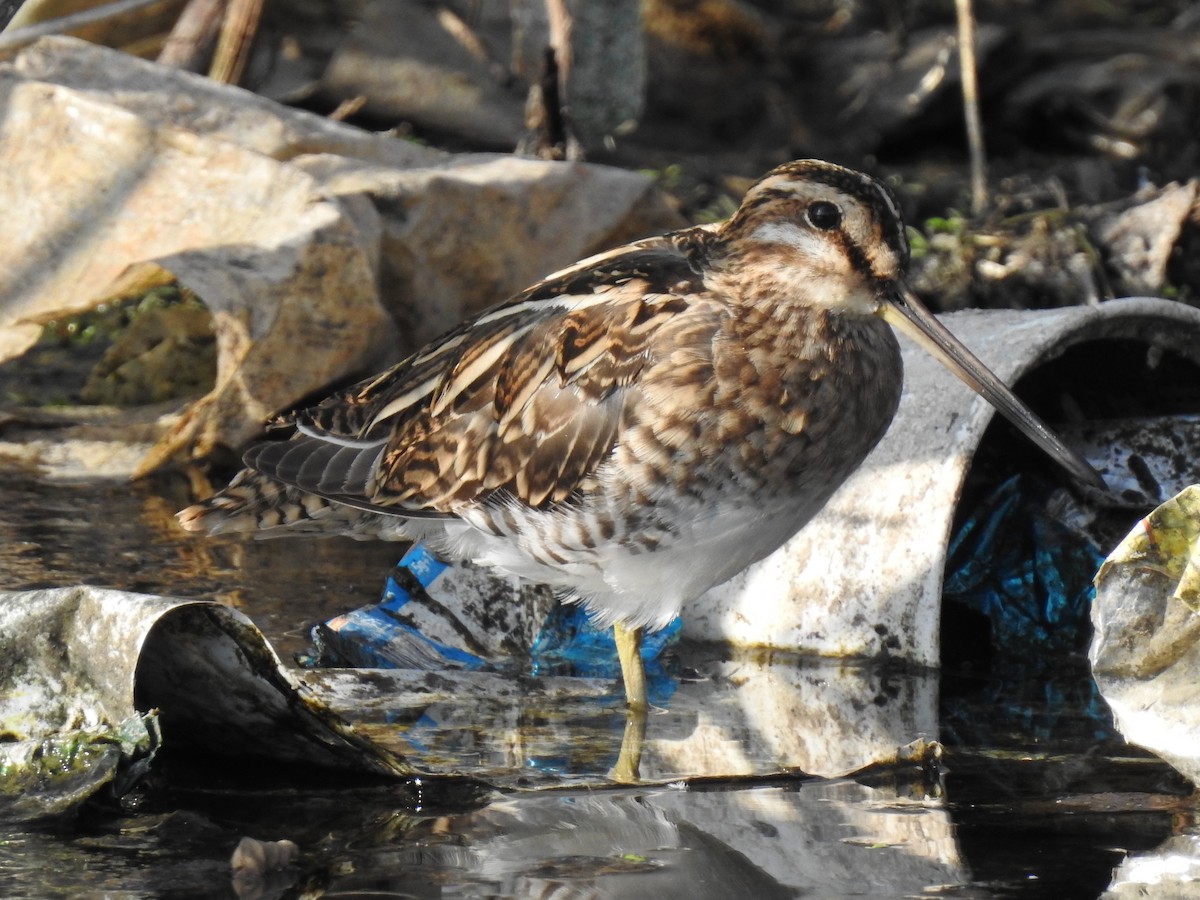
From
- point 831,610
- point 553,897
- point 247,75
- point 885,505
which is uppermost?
point 247,75

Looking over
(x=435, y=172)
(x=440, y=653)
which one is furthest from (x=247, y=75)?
(x=440, y=653)

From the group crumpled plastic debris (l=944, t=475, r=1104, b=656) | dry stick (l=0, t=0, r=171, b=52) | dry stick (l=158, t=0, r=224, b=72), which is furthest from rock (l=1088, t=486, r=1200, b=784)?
dry stick (l=158, t=0, r=224, b=72)

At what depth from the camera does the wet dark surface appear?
10.2 feet

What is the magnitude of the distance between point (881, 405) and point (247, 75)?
4971mm

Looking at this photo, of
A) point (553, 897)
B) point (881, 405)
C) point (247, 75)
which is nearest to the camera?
point (553, 897)

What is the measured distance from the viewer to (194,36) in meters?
7.89

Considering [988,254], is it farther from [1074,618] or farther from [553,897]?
[553,897]

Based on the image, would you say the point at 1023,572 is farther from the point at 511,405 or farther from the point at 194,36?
the point at 194,36

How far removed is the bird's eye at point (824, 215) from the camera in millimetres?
4156

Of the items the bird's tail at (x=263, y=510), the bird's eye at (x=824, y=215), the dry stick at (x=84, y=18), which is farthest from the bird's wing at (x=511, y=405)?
the dry stick at (x=84, y=18)

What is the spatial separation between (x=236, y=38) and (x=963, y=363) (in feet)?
15.3

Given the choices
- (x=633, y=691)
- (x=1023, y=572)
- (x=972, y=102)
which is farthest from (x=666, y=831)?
(x=972, y=102)

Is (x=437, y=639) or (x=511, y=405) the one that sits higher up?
(x=511, y=405)

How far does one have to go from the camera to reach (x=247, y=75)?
835 centimetres
